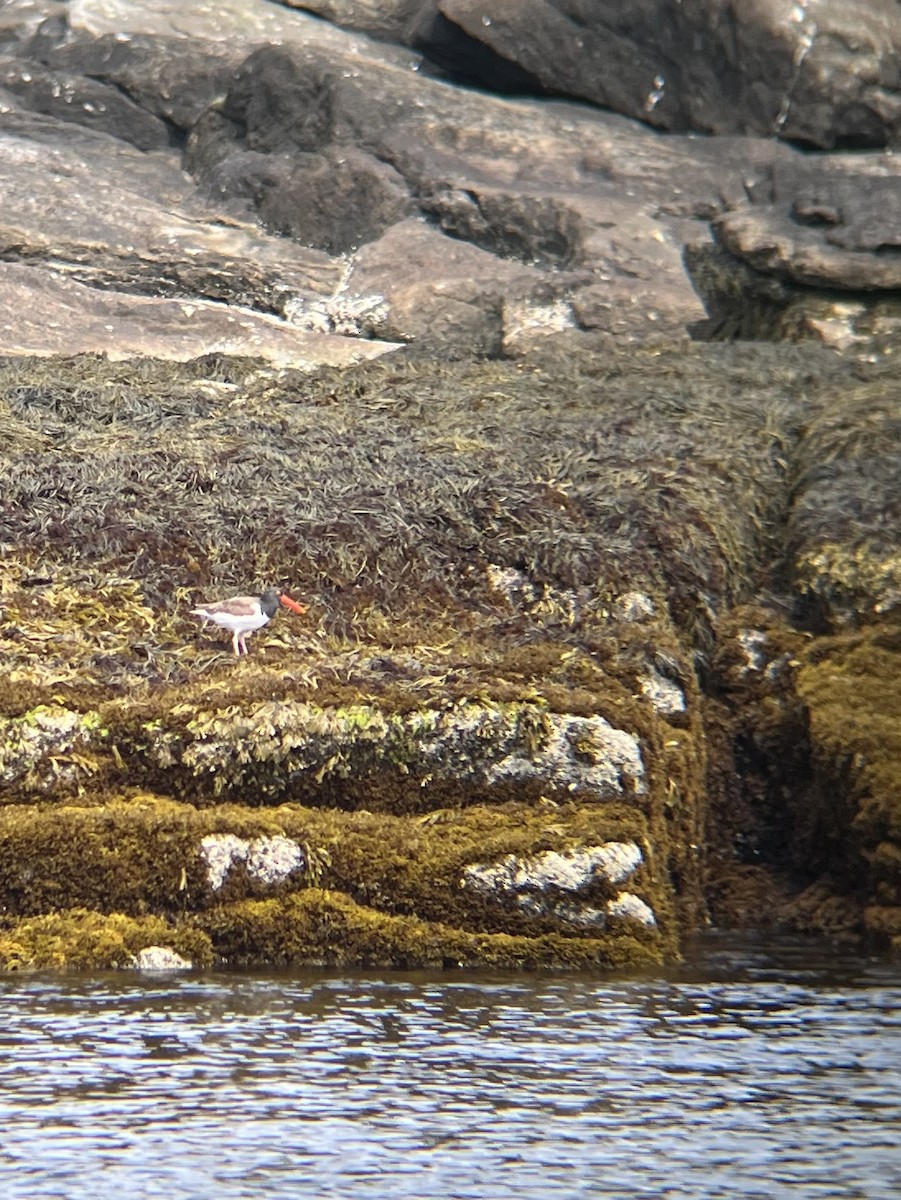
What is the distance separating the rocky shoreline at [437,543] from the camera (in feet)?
29.3

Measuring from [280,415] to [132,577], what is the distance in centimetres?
299

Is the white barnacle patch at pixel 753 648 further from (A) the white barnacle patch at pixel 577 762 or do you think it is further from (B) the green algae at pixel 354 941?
(B) the green algae at pixel 354 941

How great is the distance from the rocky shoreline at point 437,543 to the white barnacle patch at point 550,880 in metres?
0.02

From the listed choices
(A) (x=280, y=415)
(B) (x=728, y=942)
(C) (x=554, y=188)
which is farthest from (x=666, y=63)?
(B) (x=728, y=942)

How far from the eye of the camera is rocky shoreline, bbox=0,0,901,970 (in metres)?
8.95

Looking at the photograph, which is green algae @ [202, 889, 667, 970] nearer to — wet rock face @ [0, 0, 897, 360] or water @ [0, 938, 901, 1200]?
water @ [0, 938, 901, 1200]

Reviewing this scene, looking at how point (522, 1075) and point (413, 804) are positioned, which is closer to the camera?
point (522, 1075)

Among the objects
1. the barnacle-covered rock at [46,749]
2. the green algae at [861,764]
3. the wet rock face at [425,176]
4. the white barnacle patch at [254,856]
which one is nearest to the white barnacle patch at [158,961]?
the white barnacle patch at [254,856]

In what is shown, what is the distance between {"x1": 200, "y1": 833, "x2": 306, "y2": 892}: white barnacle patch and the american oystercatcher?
1.63 meters

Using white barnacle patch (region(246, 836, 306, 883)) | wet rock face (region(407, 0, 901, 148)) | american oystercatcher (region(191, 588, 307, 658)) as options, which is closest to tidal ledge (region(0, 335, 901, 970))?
white barnacle patch (region(246, 836, 306, 883))

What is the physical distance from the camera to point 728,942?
9.95 meters

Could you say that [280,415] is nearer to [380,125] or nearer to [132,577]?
[132,577]

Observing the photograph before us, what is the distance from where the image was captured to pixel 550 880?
8.95 metres

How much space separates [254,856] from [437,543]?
3179mm
